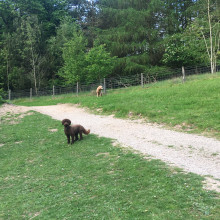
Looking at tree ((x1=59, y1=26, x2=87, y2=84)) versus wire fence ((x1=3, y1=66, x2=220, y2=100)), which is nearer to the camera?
wire fence ((x1=3, y1=66, x2=220, y2=100))

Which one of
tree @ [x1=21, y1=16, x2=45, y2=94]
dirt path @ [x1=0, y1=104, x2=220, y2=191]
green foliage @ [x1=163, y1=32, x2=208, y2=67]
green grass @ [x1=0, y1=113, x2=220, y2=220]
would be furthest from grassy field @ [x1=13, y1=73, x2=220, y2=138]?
tree @ [x1=21, y1=16, x2=45, y2=94]

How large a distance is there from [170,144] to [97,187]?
10.2 feet

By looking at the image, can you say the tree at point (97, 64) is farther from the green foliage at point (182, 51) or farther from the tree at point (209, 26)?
the tree at point (209, 26)

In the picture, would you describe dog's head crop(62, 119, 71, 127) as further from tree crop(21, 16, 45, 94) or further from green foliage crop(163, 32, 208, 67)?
tree crop(21, 16, 45, 94)

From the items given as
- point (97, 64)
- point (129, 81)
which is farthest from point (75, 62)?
point (129, 81)

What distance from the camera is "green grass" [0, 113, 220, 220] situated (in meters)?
3.42

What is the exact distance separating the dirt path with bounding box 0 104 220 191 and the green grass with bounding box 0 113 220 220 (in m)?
0.45

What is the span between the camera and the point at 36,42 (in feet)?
117

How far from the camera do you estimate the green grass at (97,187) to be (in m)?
3.42

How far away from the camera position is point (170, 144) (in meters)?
6.77

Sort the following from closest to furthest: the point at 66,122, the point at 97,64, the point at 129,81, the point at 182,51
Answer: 1. the point at 66,122
2. the point at 129,81
3. the point at 97,64
4. the point at 182,51

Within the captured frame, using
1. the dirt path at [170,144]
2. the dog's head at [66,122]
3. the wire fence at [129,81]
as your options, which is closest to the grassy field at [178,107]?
the dirt path at [170,144]

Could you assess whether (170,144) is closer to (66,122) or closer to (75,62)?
(66,122)

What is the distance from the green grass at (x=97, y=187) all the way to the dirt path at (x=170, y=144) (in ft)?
1.47
